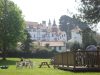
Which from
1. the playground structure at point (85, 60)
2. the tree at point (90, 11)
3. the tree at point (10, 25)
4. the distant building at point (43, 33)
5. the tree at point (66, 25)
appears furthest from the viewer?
the distant building at point (43, 33)

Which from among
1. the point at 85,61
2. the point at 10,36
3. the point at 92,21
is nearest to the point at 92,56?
the point at 85,61

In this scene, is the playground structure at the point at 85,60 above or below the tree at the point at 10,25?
below

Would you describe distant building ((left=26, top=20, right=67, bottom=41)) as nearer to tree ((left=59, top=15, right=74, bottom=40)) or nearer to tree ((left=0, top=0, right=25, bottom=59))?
tree ((left=59, top=15, right=74, bottom=40))

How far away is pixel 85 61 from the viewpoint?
29.8 meters

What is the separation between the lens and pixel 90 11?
87.6ft

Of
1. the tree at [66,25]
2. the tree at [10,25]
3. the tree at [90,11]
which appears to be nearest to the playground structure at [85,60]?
the tree at [90,11]

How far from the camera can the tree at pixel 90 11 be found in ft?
85.3

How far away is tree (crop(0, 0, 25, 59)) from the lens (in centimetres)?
8119

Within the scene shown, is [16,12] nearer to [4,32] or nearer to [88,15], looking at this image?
[4,32]

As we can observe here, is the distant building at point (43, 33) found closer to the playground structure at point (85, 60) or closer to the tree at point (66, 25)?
the tree at point (66, 25)

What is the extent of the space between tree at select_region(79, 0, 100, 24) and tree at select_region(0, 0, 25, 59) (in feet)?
178

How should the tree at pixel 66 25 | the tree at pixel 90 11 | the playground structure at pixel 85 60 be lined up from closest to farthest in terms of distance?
the tree at pixel 90 11 < the playground structure at pixel 85 60 < the tree at pixel 66 25

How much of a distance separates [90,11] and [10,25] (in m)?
56.9

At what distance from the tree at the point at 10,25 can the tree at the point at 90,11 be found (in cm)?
5417
